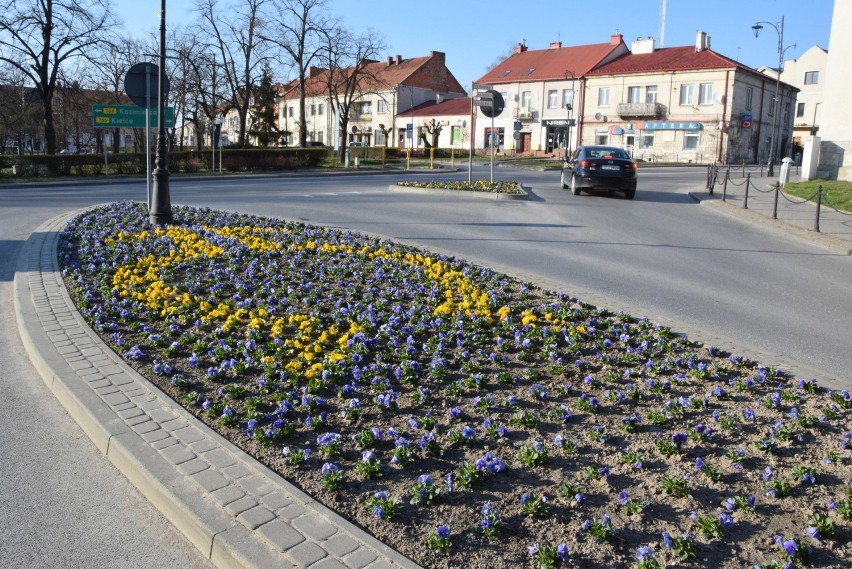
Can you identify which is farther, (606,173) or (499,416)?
(606,173)

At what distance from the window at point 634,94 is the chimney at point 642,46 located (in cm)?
507

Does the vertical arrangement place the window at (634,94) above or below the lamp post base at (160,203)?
above

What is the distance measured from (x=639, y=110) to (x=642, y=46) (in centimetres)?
812

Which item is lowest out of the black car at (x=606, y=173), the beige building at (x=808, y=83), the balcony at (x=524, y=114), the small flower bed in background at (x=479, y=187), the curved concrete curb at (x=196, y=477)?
the curved concrete curb at (x=196, y=477)

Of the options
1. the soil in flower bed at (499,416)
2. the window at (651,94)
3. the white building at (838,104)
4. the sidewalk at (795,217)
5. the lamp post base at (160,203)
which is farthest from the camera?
the window at (651,94)

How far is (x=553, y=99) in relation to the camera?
66375mm

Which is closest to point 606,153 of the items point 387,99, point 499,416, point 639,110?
point 499,416

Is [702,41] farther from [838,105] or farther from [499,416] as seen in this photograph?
[499,416]

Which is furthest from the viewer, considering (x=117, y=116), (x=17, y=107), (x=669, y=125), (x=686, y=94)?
(x=669, y=125)

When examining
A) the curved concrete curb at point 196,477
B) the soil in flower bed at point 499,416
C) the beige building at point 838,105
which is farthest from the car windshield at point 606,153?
the curved concrete curb at point 196,477

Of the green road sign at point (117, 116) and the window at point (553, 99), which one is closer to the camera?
the green road sign at point (117, 116)

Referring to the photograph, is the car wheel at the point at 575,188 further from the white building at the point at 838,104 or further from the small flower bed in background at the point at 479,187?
the white building at the point at 838,104

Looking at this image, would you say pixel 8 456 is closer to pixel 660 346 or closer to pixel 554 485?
pixel 554 485

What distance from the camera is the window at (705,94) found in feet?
187
